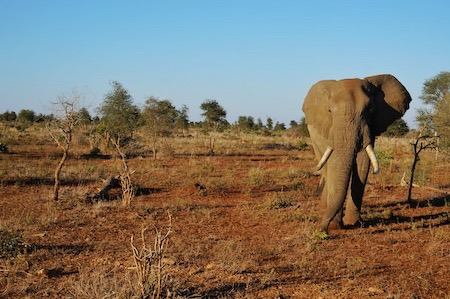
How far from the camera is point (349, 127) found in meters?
8.18

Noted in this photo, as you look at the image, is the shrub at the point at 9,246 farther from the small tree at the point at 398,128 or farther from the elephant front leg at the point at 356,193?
the small tree at the point at 398,128

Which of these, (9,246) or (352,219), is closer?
(9,246)

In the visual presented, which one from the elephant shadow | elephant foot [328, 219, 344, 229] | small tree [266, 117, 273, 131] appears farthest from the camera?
small tree [266, 117, 273, 131]

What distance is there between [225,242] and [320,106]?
3861mm

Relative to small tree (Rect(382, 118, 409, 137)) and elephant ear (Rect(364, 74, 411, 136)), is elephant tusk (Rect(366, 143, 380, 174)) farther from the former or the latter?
small tree (Rect(382, 118, 409, 137))

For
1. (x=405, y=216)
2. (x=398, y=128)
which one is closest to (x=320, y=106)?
(x=405, y=216)

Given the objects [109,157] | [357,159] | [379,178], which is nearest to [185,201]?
[357,159]

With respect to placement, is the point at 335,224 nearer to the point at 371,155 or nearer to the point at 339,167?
the point at 339,167

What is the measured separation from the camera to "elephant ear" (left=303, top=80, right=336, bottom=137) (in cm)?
938

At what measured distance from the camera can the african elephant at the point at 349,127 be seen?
800 cm

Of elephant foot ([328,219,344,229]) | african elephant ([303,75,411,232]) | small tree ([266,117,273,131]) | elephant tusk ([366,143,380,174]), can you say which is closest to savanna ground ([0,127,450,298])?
elephant foot ([328,219,344,229])

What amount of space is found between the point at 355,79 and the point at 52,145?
943 inches

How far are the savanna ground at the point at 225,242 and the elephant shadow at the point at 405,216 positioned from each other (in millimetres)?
31

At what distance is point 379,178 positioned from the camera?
53.3 feet
